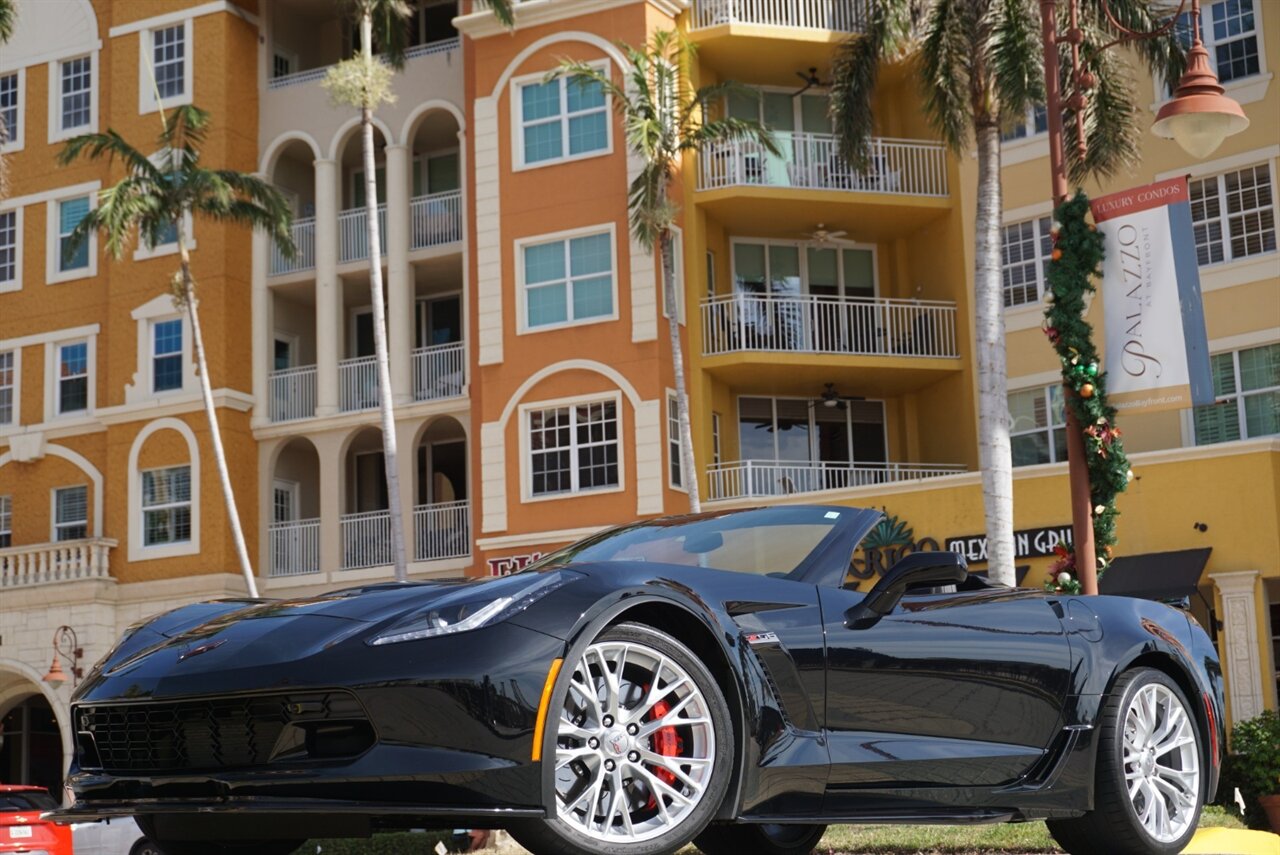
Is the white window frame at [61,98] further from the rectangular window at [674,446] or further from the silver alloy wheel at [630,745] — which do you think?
the silver alloy wheel at [630,745]

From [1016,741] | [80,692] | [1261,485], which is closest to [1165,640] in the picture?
[1016,741]

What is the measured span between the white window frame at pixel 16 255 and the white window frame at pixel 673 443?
55.3ft

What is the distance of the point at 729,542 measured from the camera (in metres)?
6.55

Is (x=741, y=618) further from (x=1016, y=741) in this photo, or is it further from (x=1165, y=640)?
(x=1165, y=640)

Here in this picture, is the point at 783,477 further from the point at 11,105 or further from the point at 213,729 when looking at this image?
the point at 213,729

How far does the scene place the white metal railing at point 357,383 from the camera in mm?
35875

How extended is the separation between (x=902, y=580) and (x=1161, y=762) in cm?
184

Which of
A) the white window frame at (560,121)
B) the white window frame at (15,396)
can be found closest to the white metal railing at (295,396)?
the white window frame at (15,396)

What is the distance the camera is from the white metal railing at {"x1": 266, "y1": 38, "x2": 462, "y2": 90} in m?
36.3

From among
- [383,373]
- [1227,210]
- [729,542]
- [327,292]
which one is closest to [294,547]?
[327,292]

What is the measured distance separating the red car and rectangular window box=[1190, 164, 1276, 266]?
20.3 metres

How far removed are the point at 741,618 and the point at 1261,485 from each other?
21.6 meters

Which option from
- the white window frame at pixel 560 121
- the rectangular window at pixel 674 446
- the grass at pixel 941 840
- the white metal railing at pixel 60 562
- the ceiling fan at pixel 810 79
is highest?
the ceiling fan at pixel 810 79

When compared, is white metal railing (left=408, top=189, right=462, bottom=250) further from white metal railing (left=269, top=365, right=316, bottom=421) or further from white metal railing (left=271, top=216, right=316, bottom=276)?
white metal railing (left=269, top=365, right=316, bottom=421)
